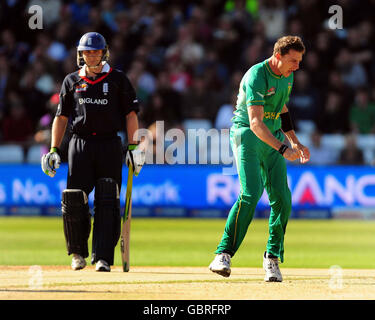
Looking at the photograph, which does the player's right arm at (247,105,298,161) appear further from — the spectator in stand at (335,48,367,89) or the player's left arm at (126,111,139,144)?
the spectator in stand at (335,48,367,89)

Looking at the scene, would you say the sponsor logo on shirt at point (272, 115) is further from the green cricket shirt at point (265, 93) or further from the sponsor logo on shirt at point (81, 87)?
the sponsor logo on shirt at point (81, 87)

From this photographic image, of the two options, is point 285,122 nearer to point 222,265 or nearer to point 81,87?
point 222,265

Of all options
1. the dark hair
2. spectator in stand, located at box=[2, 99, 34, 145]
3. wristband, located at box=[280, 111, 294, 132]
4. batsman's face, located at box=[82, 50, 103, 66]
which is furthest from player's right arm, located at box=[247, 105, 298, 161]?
spectator in stand, located at box=[2, 99, 34, 145]

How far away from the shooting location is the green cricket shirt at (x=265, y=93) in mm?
8547

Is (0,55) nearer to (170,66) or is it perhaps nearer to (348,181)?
(170,66)

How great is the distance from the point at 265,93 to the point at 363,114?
464 inches

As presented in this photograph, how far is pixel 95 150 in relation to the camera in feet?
30.5

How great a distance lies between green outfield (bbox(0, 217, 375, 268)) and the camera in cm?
1162

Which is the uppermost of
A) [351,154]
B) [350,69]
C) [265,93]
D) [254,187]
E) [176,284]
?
[350,69]

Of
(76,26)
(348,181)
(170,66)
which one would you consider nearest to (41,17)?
(76,26)

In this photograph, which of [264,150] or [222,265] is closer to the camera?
[222,265]

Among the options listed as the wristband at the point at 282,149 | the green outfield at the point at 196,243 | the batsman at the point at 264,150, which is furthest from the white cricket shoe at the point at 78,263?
the wristband at the point at 282,149

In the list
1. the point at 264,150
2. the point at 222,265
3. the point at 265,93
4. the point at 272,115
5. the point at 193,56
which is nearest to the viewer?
the point at 222,265

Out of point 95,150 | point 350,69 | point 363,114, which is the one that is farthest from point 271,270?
point 350,69
